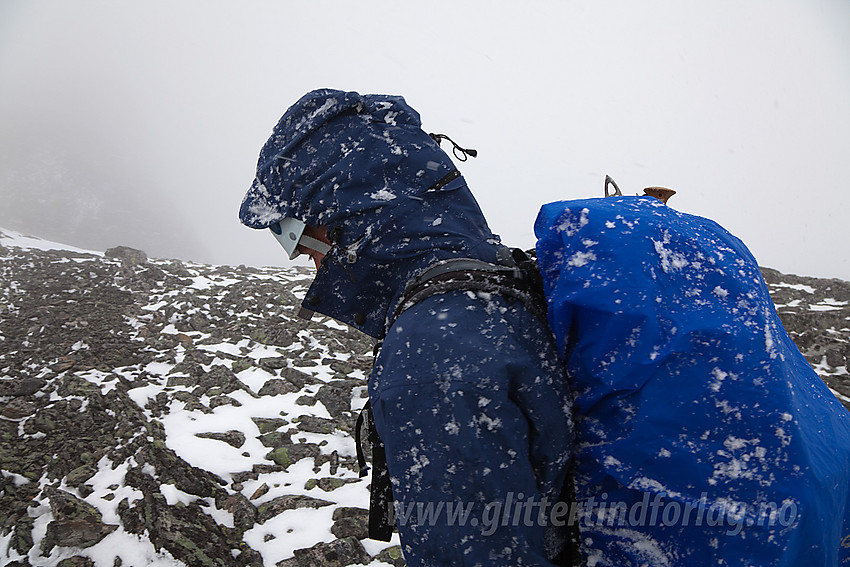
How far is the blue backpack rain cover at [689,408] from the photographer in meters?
1.14

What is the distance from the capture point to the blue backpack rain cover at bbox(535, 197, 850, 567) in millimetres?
1138

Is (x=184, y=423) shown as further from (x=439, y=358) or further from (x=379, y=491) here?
(x=439, y=358)

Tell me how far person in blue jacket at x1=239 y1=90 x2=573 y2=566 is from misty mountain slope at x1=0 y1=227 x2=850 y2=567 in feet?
11.1

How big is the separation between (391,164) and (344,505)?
4084 mm

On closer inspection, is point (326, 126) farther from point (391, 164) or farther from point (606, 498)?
point (606, 498)

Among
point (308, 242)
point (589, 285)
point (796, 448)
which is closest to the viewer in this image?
point (796, 448)

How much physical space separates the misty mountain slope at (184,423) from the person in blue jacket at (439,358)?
3370 millimetres

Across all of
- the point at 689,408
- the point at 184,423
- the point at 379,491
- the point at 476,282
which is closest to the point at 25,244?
the point at 184,423

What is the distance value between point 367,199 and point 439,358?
2.28 ft

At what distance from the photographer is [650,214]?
133 centimetres

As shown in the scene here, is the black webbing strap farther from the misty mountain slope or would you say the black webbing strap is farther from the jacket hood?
the misty mountain slope

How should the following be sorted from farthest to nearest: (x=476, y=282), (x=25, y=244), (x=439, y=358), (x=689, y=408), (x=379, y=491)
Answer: (x=25, y=244)
(x=379, y=491)
(x=476, y=282)
(x=439, y=358)
(x=689, y=408)

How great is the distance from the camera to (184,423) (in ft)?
19.4

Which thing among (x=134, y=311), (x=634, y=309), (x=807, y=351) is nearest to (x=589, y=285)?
(x=634, y=309)
